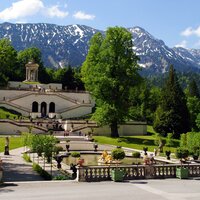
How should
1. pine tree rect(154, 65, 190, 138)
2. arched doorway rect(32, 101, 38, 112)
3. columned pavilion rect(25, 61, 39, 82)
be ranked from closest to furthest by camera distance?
pine tree rect(154, 65, 190, 138) < arched doorway rect(32, 101, 38, 112) < columned pavilion rect(25, 61, 39, 82)

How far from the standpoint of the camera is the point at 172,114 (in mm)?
66375

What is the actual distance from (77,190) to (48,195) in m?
1.97

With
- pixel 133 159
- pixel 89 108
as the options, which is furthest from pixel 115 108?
pixel 89 108

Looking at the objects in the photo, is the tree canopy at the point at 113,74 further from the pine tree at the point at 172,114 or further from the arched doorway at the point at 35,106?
the arched doorway at the point at 35,106

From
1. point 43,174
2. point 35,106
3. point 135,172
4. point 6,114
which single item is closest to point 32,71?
point 35,106

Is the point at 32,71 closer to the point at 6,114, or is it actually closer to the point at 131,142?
the point at 6,114

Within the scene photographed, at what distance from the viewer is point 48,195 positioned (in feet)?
61.9

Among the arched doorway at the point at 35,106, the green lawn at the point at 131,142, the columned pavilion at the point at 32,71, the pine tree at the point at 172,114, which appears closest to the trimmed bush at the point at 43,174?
the green lawn at the point at 131,142

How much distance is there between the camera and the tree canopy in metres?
57.9

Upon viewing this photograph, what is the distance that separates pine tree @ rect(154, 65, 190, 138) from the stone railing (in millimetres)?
39745

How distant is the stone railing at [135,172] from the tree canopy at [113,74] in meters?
31.7

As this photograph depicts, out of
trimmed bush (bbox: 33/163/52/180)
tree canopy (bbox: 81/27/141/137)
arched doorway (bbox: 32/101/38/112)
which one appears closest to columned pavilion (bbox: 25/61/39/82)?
arched doorway (bbox: 32/101/38/112)

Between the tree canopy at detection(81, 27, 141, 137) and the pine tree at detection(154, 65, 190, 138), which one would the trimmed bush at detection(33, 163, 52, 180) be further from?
the pine tree at detection(154, 65, 190, 138)

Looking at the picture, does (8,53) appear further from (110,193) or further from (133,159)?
(110,193)
